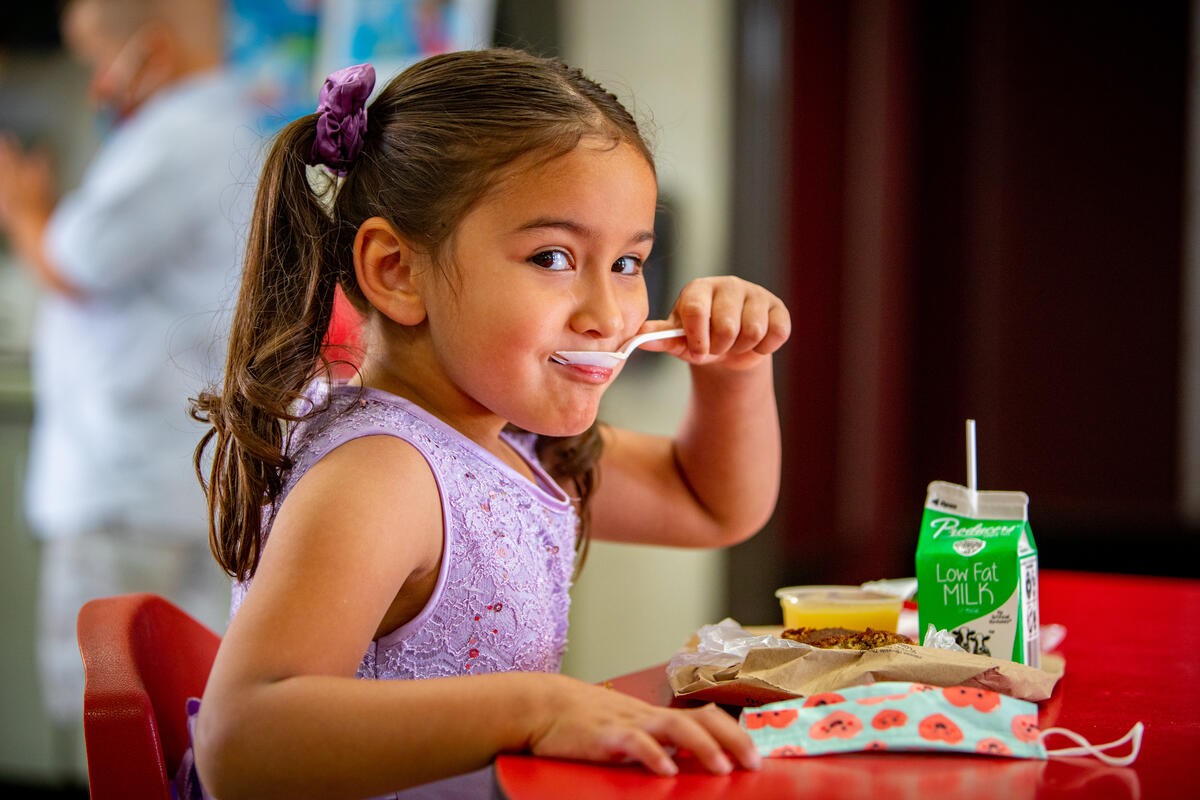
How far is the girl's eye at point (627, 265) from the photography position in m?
1.06

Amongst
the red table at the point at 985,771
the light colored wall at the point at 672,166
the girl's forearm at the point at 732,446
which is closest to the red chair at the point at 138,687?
the red table at the point at 985,771

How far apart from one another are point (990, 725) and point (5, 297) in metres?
2.97

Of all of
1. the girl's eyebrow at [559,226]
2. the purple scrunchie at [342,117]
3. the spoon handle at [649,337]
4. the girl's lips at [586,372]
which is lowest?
the girl's lips at [586,372]

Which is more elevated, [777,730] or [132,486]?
[777,730]

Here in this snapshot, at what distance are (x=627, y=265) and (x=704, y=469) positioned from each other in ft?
1.15

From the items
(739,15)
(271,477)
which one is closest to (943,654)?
(271,477)

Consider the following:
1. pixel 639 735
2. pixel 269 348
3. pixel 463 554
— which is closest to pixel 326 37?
pixel 269 348

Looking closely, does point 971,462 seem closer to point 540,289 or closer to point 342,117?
point 540,289

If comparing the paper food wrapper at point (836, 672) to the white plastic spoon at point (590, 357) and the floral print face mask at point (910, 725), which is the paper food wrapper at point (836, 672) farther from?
the white plastic spoon at point (590, 357)

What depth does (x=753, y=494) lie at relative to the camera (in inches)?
52.9

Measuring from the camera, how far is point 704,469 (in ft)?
4.41

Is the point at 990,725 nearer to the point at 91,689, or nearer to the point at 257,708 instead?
the point at 257,708

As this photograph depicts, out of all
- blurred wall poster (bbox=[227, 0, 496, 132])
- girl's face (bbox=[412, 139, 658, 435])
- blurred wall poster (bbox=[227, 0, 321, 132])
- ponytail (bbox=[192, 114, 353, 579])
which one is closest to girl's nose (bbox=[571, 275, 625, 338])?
girl's face (bbox=[412, 139, 658, 435])

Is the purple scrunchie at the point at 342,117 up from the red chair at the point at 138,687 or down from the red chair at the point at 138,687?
up
